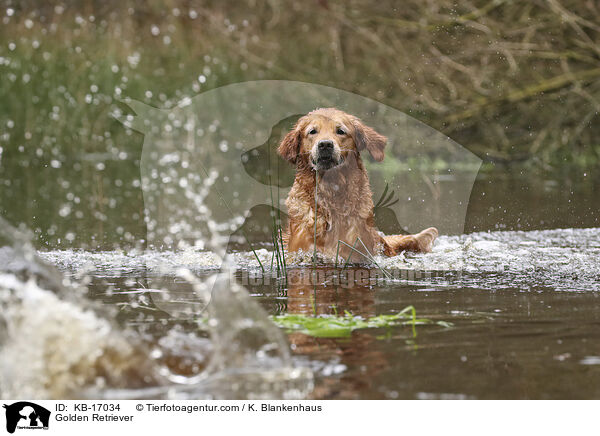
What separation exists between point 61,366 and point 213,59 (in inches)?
400

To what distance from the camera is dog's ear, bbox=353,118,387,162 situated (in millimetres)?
5285

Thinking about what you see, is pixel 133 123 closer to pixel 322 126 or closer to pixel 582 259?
pixel 322 126

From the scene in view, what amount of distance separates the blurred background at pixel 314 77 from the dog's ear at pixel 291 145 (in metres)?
2.46

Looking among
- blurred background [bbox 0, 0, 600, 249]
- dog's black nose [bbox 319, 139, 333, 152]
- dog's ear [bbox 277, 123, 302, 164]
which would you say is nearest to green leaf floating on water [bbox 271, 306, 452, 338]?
dog's black nose [bbox 319, 139, 333, 152]

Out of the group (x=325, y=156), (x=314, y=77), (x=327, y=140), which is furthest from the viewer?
(x=314, y=77)

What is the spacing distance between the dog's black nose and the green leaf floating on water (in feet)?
5.73

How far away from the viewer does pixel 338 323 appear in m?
3.22

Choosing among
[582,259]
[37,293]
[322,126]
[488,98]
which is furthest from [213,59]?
[37,293]

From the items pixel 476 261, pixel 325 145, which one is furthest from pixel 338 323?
pixel 476 261

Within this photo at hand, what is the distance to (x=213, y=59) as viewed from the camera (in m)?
12.3

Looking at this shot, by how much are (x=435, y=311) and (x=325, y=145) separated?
1.72m

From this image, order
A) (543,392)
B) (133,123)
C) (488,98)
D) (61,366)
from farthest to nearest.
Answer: (488,98) < (133,123) < (61,366) < (543,392)
